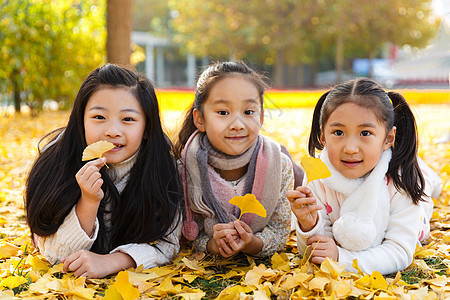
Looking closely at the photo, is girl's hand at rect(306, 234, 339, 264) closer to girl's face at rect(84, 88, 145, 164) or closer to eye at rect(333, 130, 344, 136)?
eye at rect(333, 130, 344, 136)

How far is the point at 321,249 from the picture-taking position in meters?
2.00

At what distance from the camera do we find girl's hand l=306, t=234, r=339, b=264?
1.98 m

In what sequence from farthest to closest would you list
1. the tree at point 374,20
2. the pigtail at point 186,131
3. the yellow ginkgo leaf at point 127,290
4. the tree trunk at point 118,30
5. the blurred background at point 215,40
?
the tree at point 374,20 < the blurred background at point 215,40 < the tree trunk at point 118,30 < the pigtail at point 186,131 < the yellow ginkgo leaf at point 127,290

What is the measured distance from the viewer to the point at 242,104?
85.7 inches

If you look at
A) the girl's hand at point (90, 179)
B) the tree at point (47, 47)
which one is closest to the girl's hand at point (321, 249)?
the girl's hand at point (90, 179)

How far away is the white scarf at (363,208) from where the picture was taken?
6.67ft

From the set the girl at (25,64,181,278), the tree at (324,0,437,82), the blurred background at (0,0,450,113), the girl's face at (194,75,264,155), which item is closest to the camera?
the girl at (25,64,181,278)

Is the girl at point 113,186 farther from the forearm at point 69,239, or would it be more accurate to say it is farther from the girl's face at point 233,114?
the girl's face at point 233,114

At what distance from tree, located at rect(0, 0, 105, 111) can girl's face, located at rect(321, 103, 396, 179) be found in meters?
6.42

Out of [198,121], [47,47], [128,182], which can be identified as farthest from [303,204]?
[47,47]

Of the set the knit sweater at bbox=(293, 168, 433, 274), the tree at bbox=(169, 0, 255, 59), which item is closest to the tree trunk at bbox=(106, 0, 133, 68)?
the knit sweater at bbox=(293, 168, 433, 274)

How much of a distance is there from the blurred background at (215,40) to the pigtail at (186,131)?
279 millimetres

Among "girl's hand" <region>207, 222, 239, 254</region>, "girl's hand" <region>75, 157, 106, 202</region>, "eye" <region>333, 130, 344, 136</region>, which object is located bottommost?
"girl's hand" <region>207, 222, 239, 254</region>

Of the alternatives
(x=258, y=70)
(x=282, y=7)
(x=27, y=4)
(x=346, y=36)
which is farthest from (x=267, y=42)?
(x=258, y=70)
